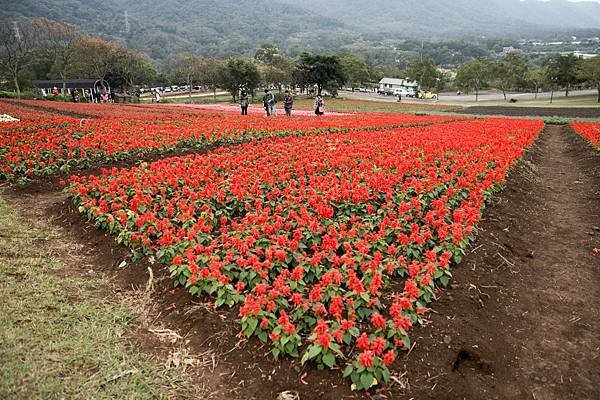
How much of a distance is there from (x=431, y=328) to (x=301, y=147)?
8.94 metres

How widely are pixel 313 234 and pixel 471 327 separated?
2574mm

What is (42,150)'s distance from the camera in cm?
1268

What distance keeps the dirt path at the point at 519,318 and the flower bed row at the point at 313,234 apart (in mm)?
385

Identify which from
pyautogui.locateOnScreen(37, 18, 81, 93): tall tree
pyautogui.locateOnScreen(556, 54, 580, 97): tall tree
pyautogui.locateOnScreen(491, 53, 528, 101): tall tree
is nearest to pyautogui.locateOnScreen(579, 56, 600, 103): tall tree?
pyautogui.locateOnScreen(556, 54, 580, 97): tall tree

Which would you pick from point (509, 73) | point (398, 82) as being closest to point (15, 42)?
point (509, 73)

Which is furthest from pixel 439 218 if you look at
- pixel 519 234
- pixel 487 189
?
pixel 487 189

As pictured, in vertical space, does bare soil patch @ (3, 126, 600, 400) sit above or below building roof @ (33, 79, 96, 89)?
below

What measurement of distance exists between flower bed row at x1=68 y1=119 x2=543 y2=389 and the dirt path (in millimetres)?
385

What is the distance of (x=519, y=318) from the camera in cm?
556

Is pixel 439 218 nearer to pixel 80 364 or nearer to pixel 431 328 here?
pixel 431 328

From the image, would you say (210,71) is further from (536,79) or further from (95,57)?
(536,79)

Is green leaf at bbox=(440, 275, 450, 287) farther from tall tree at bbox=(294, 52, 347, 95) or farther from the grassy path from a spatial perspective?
tall tree at bbox=(294, 52, 347, 95)

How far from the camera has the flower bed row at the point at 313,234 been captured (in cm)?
458

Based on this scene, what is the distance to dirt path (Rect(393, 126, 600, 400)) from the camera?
4379 millimetres
